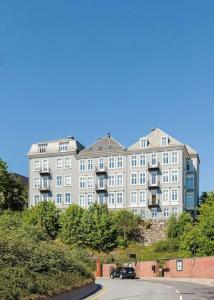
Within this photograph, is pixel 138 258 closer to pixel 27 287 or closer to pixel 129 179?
pixel 129 179

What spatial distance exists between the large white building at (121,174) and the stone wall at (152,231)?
139 centimetres

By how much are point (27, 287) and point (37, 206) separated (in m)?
77.4

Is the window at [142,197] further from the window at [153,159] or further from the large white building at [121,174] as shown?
the window at [153,159]

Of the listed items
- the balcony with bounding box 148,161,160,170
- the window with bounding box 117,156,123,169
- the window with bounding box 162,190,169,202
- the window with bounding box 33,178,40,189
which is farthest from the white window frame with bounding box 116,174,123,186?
the window with bounding box 33,178,40,189

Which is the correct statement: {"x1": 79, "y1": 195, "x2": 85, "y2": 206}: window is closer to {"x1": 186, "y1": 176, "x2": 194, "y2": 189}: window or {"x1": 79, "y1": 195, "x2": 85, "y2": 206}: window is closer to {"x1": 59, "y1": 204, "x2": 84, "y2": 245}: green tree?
{"x1": 59, "y1": 204, "x2": 84, "y2": 245}: green tree

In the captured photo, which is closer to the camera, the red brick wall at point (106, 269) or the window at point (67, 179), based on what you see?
the red brick wall at point (106, 269)

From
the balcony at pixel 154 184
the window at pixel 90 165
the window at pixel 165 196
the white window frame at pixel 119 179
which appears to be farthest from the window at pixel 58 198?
the window at pixel 165 196

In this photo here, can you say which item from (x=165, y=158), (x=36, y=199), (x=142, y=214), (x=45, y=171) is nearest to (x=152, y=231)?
(x=142, y=214)

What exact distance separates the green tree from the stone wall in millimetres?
10489

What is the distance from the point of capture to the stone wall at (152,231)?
9635cm

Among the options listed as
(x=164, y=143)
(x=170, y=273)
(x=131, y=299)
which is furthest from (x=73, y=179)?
(x=131, y=299)

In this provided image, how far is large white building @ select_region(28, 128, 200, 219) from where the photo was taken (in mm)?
98375

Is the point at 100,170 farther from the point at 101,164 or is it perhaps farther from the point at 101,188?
the point at 101,188

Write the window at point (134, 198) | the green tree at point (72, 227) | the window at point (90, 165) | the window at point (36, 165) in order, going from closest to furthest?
the green tree at point (72, 227) → the window at point (134, 198) → the window at point (90, 165) → the window at point (36, 165)
